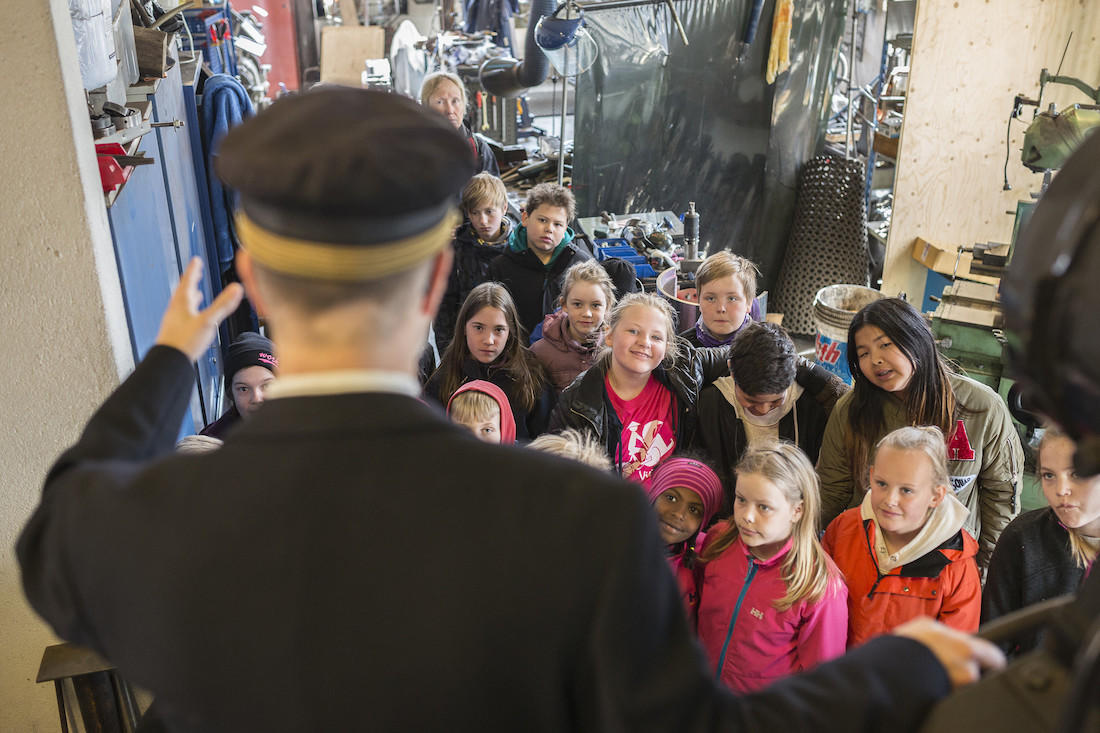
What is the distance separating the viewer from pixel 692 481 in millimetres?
2512

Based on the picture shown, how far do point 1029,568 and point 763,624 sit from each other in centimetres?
65

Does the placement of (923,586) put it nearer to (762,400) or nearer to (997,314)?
(762,400)

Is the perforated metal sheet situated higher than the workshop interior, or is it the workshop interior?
the workshop interior

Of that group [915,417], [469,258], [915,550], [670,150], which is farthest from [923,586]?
[670,150]

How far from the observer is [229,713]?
0.86 metres

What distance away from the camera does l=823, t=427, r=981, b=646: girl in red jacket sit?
7.43 feet

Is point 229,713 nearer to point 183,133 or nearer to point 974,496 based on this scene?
point 974,496

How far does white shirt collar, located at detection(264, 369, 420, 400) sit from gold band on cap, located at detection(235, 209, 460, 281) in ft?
0.30

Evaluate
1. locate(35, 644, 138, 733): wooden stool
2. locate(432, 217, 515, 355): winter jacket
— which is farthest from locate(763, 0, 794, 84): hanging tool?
locate(35, 644, 138, 733): wooden stool

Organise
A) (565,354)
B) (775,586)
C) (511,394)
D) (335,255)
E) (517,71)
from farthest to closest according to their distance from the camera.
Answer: (517,71) → (565,354) → (511,394) → (775,586) → (335,255)

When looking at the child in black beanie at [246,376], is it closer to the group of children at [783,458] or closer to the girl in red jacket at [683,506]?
the group of children at [783,458]

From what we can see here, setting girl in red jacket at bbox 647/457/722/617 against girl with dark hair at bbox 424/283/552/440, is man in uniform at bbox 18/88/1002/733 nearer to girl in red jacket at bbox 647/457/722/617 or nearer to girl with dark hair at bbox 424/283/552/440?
girl in red jacket at bbox 647/457/722/617

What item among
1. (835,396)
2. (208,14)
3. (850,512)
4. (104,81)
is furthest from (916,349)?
(208,14)

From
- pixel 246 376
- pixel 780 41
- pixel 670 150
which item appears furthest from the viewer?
pixel 670 150
